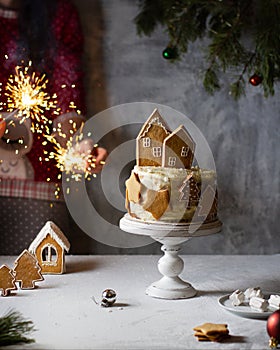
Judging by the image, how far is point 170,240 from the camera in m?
1.92

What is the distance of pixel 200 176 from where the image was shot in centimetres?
192

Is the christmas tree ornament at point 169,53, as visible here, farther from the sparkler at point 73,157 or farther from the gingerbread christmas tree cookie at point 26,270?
the gingerbread christmas tree cookie at point 26,270

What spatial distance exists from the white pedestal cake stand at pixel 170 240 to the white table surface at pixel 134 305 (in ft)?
0.11

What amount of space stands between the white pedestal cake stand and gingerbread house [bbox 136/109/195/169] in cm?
18

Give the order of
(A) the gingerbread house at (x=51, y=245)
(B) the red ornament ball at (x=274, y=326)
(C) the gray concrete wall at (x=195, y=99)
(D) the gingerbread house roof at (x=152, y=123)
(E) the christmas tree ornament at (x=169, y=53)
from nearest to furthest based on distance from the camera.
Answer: (B) the red ornament ball at (x=274, y=326) < (D) the gingerbread house roof at (x=152, y=123) < (A) the gingerbread house at (x=51, y=245) < (E) the christmas tree ornament at (x=169, y=53) < (C) the gray concrete wall at (x=195, y=99)

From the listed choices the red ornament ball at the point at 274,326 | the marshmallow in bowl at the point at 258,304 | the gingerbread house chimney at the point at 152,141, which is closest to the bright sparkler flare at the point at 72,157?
the gingerbread house chimney at the point at 152,141

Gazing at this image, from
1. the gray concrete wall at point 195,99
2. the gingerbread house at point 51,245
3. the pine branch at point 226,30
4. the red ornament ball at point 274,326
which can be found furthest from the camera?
the gray concrete wall at point 195,99

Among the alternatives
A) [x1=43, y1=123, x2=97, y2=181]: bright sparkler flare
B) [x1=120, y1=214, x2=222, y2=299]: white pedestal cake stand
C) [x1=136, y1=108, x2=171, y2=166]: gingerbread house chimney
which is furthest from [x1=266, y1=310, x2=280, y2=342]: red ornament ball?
[x1=43, y1=123, x2=97, y2=181]: bright sparkler flare

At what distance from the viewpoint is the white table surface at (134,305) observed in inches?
61.5

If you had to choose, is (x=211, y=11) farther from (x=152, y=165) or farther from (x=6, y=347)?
(x=6, y=347)

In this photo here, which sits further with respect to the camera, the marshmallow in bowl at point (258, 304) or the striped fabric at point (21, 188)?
the striped fabric at point (21, 188)

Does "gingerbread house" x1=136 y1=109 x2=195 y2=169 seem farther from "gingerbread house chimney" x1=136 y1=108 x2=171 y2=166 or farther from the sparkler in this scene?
the sparkler

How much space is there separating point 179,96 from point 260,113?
343 mm

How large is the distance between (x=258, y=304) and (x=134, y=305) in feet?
1.09
